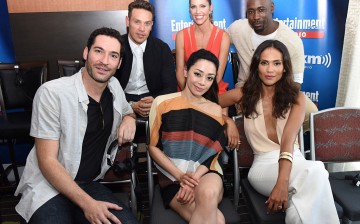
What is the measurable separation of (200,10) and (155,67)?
638mm

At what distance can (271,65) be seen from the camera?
8.21 ft

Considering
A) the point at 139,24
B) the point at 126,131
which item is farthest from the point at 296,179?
the point at 139,24

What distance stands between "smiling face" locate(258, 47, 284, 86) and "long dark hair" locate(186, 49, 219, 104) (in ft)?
A: 1.20

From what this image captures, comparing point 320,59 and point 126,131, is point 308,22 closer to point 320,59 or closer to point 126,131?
point 320,59

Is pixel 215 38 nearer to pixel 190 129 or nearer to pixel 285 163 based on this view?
pixel 190 129

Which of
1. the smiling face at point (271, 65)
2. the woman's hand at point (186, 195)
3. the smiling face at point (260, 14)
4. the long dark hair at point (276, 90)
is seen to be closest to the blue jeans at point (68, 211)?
the woman's hand at point (186, 195)

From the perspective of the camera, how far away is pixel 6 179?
384 cm

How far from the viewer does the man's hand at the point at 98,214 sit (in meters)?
1.86

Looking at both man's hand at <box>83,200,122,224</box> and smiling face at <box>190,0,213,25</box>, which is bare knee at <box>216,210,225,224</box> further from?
smiling face at <box>190,0,213,25</box>

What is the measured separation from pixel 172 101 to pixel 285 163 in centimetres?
86

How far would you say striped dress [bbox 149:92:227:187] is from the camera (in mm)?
2277

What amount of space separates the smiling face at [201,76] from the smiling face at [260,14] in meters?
1.07

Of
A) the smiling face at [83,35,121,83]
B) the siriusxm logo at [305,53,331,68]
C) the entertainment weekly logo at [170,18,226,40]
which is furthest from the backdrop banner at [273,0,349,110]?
the smiling face at [83,35,121,83]

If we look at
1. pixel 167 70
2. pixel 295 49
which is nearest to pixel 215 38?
pixel 167 70
